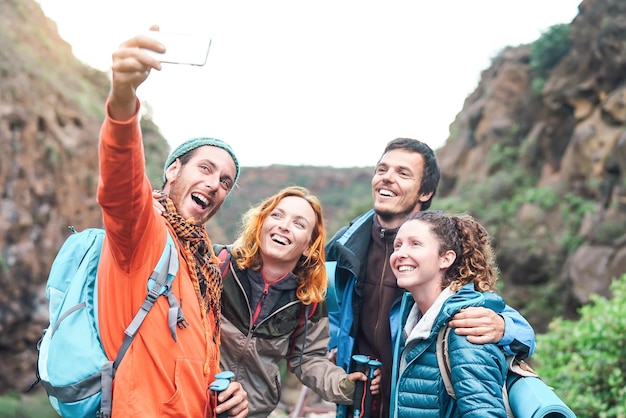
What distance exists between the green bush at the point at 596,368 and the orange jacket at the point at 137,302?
3960 mm

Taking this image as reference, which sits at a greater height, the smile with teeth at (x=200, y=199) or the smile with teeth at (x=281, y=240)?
the smile with teeth at (x=200, y=199)

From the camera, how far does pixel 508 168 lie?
18.3 metres

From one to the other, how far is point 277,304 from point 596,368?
3562 millimetres

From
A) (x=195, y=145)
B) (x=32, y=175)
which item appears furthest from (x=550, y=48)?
(x=195, y=145)

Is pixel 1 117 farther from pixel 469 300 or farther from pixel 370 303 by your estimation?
pixel 469 300

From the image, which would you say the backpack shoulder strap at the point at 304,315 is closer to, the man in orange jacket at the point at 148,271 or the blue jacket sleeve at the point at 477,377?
the man in orange jacket at the point at 148,271

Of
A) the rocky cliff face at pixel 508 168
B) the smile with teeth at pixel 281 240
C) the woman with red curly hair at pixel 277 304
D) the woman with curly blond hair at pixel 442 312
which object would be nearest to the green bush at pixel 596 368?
the woman with curly blond hair at pixel 442 312

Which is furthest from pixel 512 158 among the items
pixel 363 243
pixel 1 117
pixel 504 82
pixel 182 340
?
pixel 182 340

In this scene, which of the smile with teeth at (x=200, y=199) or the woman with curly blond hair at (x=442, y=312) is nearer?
the woman with curly blond hair at (x=442, y=312)

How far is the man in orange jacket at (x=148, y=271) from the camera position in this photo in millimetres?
1636

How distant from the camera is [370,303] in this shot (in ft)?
10.6

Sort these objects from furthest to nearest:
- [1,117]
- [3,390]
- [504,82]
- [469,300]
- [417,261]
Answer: [504,82] → [1,117] → [3,390] → [417,261] → [469,300]

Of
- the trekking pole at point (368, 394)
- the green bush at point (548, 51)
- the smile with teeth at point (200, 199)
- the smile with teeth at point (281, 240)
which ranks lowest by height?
the trekking pole at point (368, 394)

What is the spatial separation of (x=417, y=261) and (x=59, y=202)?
469 inches
